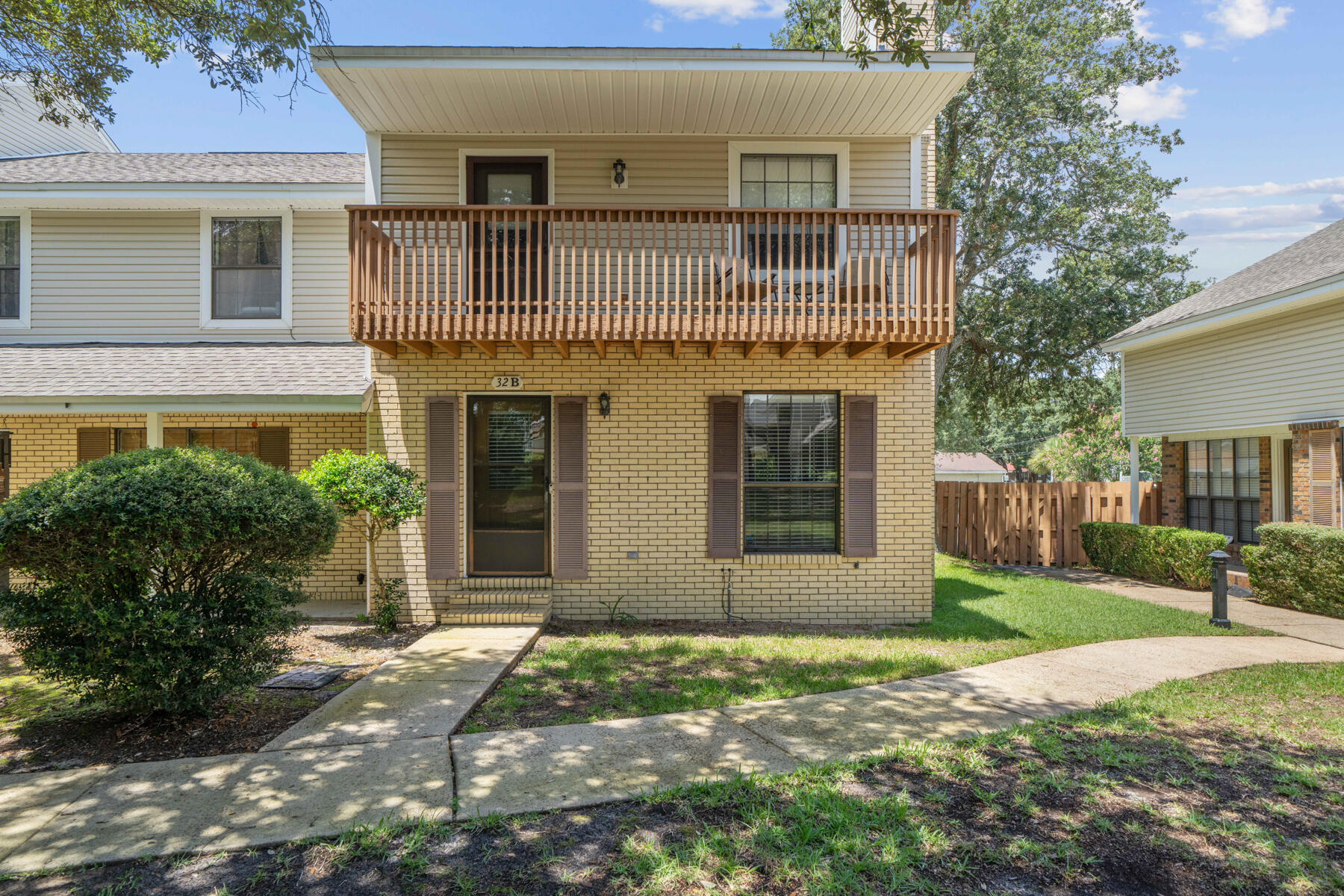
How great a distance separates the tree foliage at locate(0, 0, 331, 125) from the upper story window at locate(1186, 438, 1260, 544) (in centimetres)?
1507

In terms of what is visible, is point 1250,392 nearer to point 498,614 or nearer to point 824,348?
point 824,348

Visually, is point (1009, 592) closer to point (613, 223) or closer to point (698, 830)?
point (613, 223)

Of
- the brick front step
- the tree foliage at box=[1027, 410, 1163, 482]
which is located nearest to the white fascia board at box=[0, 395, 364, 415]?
the brick front step

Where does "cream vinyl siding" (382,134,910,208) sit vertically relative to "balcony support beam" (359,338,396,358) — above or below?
above

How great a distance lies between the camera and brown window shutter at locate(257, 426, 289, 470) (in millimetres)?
9047

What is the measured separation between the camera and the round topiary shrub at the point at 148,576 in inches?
160

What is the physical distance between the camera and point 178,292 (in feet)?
30.7

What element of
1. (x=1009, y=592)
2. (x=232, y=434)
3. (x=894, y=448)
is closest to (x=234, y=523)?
(x=232, y=434)

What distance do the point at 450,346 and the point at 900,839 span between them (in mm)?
6357

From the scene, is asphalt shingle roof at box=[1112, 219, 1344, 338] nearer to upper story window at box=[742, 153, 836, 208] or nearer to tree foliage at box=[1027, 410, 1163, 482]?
upper story window at box=[742, 153, 836, 208]

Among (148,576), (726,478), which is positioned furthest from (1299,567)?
(148,576)

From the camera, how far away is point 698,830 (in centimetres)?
318

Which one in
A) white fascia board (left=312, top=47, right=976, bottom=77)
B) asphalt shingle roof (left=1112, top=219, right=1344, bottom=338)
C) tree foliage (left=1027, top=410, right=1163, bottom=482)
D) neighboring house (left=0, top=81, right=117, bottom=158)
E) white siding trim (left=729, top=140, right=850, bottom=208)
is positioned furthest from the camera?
tree foliage (left=1027, top=410, right=1163, bottom=482)

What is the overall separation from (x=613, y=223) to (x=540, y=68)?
165 centimetres
